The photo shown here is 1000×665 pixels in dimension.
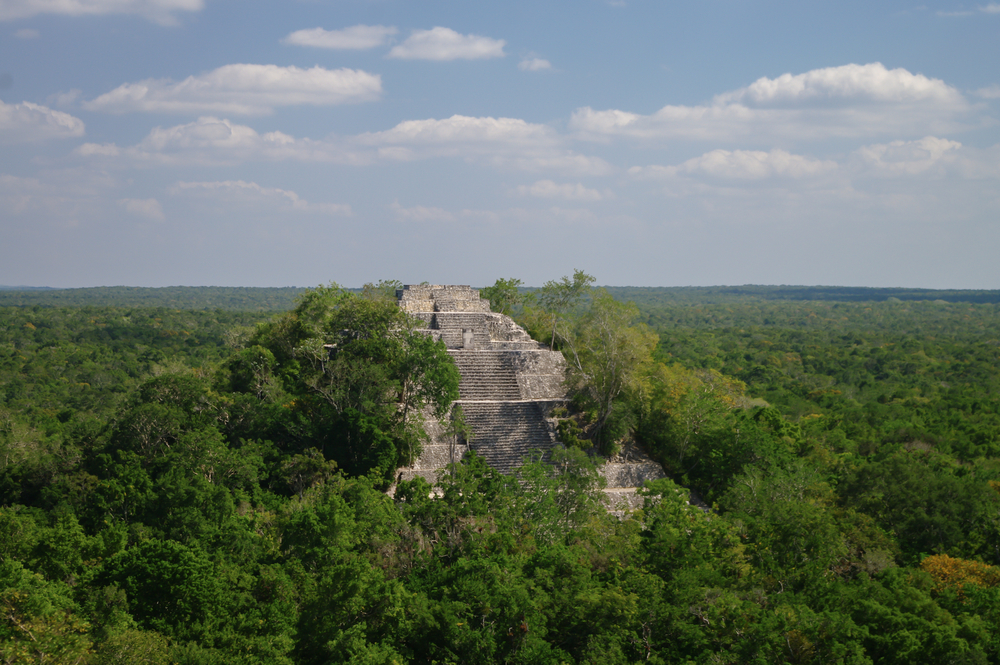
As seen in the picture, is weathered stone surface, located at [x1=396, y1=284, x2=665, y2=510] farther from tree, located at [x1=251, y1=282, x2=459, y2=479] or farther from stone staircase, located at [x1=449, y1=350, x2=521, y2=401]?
tree, located at [x1=251, y1=282, x2=459, y2=479]

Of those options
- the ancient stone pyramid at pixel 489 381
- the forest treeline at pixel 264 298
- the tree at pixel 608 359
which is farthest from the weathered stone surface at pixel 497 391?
the forest treeline at pixel 264 298

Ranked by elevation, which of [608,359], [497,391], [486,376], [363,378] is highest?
[608,359]

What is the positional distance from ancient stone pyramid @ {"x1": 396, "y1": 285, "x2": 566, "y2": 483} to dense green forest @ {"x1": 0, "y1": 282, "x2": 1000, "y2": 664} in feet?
2.77

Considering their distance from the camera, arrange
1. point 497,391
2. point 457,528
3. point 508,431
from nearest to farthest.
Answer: point 457,528, point 508,431, point 497,391

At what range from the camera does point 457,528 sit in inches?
529

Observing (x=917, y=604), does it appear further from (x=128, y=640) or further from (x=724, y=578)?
(x=128, y=640)

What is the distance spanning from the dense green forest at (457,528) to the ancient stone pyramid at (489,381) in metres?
0.84

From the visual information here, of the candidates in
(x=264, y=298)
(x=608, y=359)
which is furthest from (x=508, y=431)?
(x=264, y=298)

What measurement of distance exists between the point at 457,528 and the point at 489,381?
7.65 meters

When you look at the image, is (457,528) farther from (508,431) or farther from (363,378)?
(363,378)

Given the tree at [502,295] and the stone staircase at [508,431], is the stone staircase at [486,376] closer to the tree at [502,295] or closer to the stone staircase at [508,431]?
the stone staircase at [508,431]

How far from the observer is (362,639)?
10.4 meters

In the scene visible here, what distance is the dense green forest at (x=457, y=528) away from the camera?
1071 cm

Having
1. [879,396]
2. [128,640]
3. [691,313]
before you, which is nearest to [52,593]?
[128,640]
